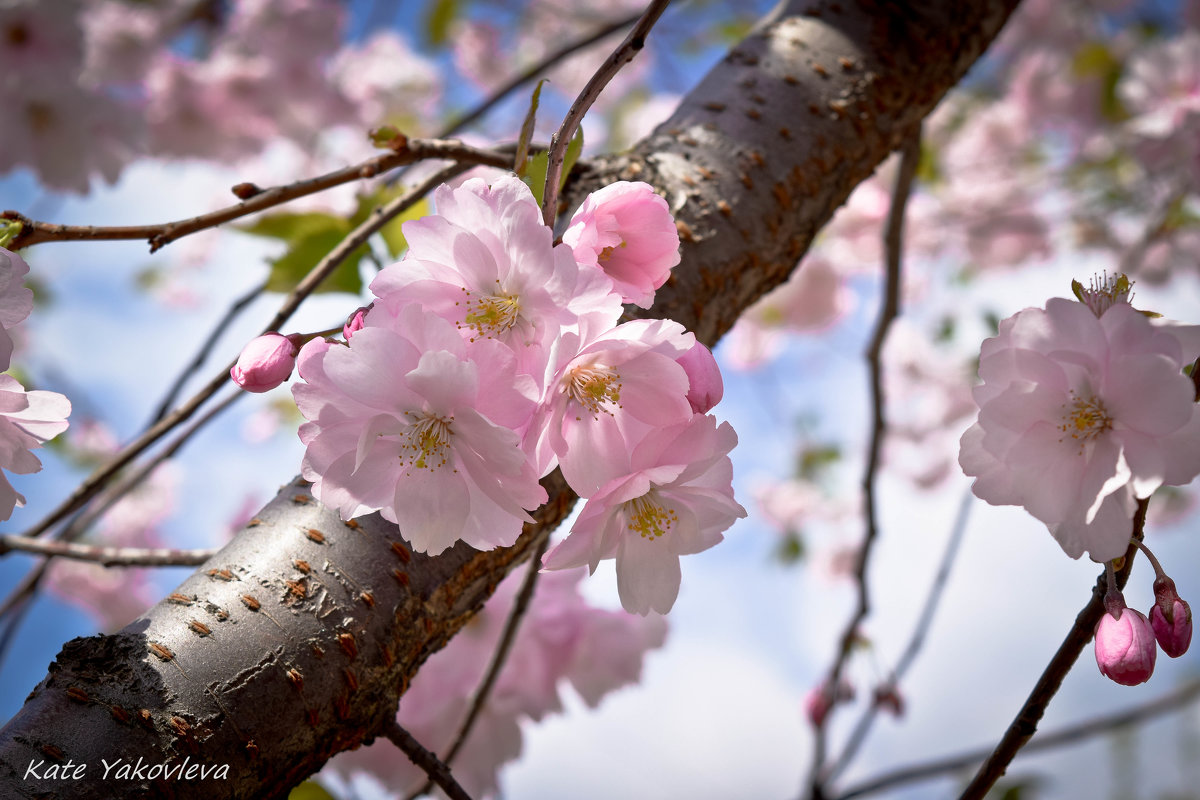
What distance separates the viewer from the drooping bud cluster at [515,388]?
1.40 ft

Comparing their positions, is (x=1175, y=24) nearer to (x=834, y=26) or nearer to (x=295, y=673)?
(x=834, y=26)

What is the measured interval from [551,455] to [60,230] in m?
0.40

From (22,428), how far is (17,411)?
0.01 metres

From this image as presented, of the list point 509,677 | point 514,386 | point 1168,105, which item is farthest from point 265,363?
point 1168,105

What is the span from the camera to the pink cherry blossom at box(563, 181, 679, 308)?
0.45 metres

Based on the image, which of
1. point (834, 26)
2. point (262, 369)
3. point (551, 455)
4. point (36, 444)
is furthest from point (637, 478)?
point (834, 26)

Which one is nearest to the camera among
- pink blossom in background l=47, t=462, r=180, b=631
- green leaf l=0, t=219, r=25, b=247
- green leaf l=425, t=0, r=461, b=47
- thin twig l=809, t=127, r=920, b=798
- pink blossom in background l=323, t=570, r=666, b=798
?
green leaf l=0, t=219, r=25, b=247

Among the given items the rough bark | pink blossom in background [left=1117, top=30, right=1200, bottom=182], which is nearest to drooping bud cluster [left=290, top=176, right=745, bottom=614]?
the rough bark

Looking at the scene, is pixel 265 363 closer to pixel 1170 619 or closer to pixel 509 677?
pixel 1170 619

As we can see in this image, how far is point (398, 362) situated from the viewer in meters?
0.43

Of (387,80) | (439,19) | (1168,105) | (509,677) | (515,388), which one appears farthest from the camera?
(387,80)

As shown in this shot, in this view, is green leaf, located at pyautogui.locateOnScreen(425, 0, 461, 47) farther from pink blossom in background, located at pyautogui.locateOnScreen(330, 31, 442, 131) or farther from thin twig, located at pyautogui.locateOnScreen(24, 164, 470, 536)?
thin twig, located at pyautogui.locateOnScreen(24, 164, 470, 536)

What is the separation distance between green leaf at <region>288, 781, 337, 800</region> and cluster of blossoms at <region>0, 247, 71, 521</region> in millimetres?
484

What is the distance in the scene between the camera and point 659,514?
0.50 meters
